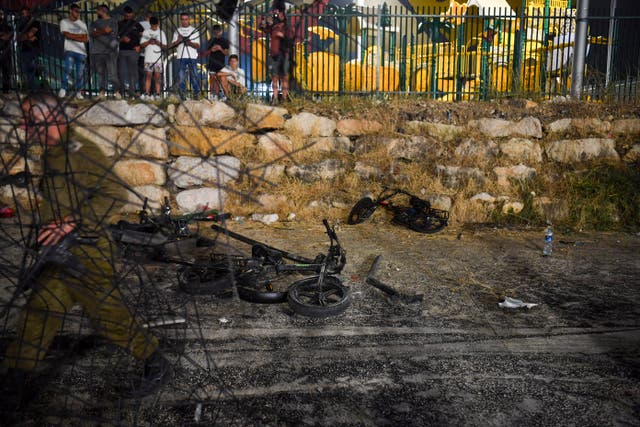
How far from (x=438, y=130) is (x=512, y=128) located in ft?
4.36

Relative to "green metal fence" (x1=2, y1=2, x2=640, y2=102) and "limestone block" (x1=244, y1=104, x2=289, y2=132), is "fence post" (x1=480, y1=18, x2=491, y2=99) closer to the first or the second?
"green metal fence" (x1=2, y1=2, x2=640, y2=102)

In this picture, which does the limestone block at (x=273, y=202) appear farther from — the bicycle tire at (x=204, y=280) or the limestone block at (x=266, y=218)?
the bicycle tire at (x=204, y=280)

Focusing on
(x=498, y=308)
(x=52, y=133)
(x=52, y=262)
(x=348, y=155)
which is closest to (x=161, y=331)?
(x=52, y=262)

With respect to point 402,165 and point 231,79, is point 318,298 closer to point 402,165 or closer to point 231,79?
point 402,165

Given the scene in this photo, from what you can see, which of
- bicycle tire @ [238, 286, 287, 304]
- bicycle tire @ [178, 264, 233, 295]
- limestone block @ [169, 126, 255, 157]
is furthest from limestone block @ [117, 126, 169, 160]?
bicycle tire @ [238, 286, 287, 304]

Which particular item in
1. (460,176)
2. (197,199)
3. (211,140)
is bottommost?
(197,199)

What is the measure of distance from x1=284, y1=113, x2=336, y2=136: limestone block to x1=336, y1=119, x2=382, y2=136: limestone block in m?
0.23

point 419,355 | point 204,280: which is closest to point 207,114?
point 204,280

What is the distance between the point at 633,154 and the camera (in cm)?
1009

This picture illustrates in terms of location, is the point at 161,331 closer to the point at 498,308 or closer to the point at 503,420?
the point at 503,420

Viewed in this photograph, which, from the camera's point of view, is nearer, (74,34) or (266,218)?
(266,218)

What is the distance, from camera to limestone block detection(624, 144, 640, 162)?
33.0 feet

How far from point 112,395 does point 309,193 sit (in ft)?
20.1

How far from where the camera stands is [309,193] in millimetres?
9836
